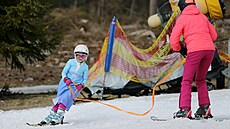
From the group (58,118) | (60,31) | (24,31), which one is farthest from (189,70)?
(60,31)

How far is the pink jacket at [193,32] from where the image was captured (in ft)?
24.7

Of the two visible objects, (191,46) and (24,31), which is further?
(24,31)

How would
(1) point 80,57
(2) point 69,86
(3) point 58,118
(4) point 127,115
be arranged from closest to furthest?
(3) point 58,118, (2) point 69,86, (1) point 80,57, (4) point 127,115

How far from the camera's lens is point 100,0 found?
46.4 meters

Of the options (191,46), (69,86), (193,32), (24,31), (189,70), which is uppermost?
(24,31)

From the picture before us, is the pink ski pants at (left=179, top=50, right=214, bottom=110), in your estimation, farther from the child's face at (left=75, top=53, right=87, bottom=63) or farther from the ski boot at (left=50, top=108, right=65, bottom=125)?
the ski boot at (left=50, top=108, right=65, bottom=125)

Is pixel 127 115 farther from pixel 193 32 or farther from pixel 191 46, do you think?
pixel 193 32

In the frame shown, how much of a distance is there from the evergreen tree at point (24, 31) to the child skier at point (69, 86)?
4916 mm

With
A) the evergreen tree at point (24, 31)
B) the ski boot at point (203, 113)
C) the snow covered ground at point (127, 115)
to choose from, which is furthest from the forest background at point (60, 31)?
the ski boot at point (203, 113)

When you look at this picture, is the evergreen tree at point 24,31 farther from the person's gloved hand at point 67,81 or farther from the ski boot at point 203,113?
the ski boot at point 203,113

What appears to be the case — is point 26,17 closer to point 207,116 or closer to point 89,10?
point 207,116

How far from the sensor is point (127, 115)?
9.35m

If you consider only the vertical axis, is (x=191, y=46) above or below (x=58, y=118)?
above

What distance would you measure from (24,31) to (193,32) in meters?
7.48
